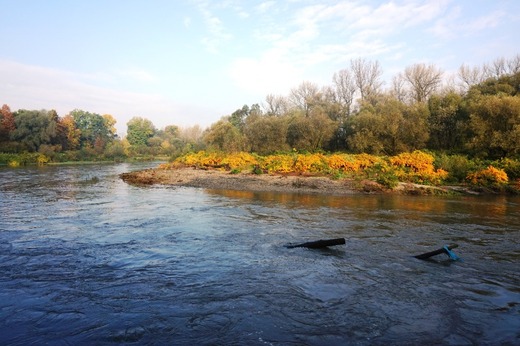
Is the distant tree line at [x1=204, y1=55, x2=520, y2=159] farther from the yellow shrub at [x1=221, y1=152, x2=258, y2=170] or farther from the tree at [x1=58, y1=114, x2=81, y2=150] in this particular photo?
the tree at [x1=58, y1=114, x2=81, y2=150]

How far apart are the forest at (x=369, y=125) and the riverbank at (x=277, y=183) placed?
4.58 m

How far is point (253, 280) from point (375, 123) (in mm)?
28015

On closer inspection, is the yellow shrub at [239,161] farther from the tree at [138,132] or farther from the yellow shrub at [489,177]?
the tree at [138,132]

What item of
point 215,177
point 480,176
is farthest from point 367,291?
point 215,177

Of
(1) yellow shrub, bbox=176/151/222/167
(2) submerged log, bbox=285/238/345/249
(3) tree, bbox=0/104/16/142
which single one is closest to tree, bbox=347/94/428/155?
(1) yellow shrub, bbox=176/151/222/167

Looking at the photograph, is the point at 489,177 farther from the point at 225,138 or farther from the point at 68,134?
the point at 68,134

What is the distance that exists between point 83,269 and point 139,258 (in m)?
1.30

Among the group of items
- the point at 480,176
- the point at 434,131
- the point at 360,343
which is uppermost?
the point at 434,131

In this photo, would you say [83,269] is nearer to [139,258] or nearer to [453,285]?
[139,258]

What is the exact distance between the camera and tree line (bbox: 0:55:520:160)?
25859 mm

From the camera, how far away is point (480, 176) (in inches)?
877

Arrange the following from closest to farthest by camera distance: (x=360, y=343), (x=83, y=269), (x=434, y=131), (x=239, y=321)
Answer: (x=360, y=343)
(x=239, y=321)
(x=83, y=269)
(x=434, y=131)

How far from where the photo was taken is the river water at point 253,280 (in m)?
5.44

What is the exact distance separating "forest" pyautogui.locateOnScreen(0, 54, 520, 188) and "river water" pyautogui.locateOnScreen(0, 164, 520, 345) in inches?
558
